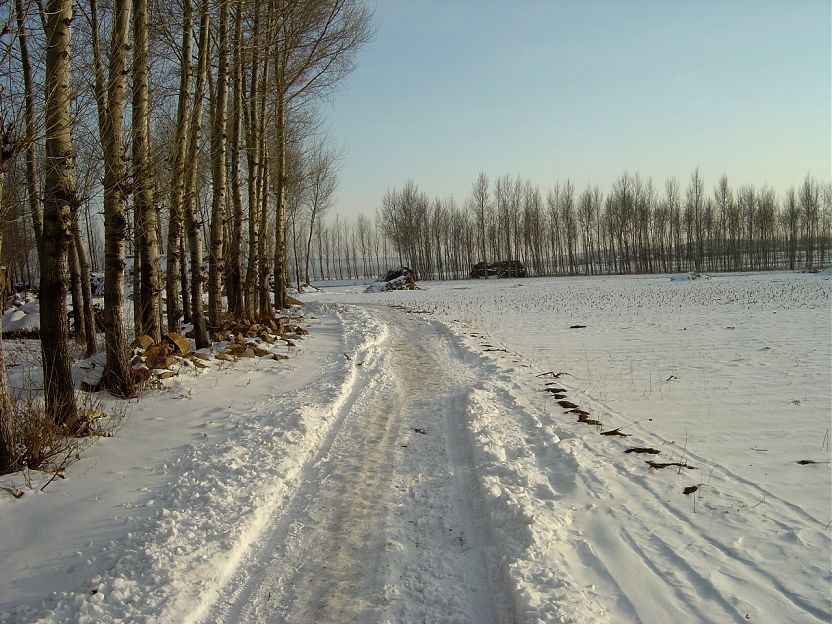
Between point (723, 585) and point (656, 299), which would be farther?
point (656, 299)

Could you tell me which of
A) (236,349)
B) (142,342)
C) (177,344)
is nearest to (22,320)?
(236,349)

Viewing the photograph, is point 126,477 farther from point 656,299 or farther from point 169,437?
point 656,299

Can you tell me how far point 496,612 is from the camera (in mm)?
3018

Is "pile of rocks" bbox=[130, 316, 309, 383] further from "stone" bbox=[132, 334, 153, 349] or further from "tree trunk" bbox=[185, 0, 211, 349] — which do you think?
"tree trunk" bbox=[185, 0, 211, 349]

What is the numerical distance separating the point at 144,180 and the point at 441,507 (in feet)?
19.1

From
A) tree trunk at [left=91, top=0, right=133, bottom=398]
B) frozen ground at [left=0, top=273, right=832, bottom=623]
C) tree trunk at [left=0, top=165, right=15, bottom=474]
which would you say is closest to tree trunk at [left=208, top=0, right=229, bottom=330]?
frozen ground at [left=0, top=273, right=832, bottom=623]

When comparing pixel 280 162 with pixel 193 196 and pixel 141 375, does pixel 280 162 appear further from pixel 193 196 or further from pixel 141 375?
pixel 141 375

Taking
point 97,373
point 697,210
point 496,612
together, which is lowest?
point 496,612

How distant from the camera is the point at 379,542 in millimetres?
3748

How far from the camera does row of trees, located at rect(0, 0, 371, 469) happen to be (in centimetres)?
492

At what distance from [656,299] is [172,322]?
20.9m

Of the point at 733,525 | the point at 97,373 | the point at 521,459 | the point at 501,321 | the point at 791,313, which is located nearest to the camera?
the point at 733,525

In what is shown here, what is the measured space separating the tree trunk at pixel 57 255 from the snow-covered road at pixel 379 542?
2679mm

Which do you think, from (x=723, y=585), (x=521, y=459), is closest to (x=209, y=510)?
(x=521, y=459)
